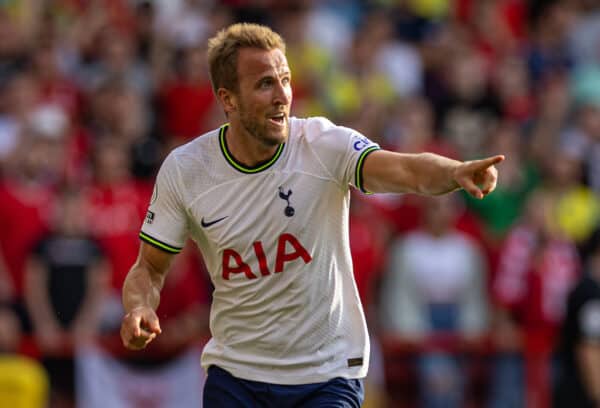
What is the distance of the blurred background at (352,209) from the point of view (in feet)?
36.8

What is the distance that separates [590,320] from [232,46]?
5.78 m

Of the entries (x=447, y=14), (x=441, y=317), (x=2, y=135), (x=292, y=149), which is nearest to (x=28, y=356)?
(x=2, y=135)

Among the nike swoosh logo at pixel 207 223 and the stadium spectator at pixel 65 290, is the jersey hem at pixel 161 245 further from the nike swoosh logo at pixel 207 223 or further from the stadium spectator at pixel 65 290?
the stadium spectator at pixel 65 290

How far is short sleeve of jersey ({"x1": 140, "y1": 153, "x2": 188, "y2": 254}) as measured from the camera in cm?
641

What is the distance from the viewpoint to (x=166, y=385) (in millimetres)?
11367

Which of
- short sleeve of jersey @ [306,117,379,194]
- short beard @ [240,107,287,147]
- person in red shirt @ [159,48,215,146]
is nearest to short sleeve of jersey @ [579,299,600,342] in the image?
person in red shirt @ [159,48,215,146]

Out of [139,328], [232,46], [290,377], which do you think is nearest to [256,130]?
[232,46]

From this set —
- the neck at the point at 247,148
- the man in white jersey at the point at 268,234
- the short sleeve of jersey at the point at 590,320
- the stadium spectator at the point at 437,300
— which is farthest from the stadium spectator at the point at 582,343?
the neck at the point at 247,148

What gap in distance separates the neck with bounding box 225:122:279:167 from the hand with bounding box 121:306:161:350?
87cm

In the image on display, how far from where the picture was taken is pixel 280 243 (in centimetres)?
627

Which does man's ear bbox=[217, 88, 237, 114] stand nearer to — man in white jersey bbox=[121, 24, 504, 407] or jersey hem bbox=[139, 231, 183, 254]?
man in white jersey bbox=[121, 24, 504, 407]

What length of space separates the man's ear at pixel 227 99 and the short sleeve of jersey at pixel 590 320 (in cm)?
558

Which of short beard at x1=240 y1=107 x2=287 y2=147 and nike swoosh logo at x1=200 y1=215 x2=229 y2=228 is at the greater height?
short beard at x1=240 y1=107 x2=287 y2=147

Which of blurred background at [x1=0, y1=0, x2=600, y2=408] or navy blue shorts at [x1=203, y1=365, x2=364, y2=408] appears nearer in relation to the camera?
navy blue shorts at [x1=203, y1=365, x2=364, y2=408]
